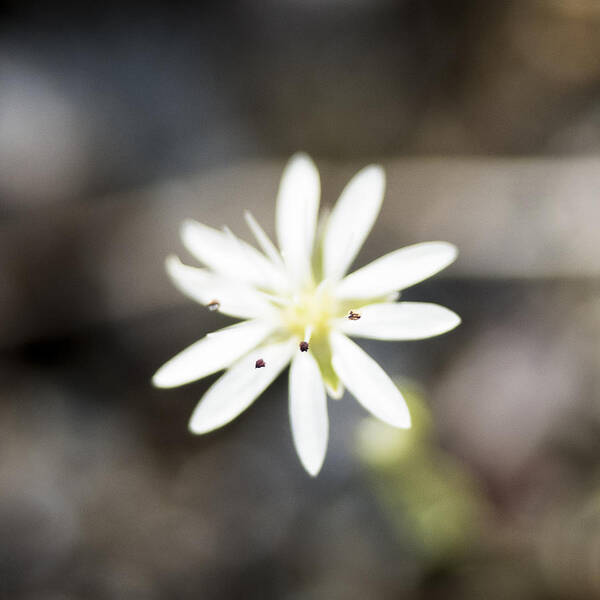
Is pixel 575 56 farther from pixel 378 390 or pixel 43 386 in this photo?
pixel 43 386

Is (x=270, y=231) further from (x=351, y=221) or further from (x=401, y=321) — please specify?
(x=401, y=321)

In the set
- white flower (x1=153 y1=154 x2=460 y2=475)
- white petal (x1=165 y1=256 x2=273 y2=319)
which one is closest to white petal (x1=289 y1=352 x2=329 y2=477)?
white flower (x1=153 y1=154 x2=460 y2=475)

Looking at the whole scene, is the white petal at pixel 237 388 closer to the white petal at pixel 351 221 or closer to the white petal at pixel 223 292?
the white petal at pixel 223 292

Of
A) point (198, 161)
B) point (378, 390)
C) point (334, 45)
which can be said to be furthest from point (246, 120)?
point (378, 390)

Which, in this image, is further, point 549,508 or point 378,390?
point 549,508

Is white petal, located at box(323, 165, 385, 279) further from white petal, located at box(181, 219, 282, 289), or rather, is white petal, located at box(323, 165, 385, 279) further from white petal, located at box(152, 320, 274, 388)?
white petal, located at box(152, 320, 274, 388)

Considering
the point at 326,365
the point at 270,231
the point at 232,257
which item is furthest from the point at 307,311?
the point at 270,231
